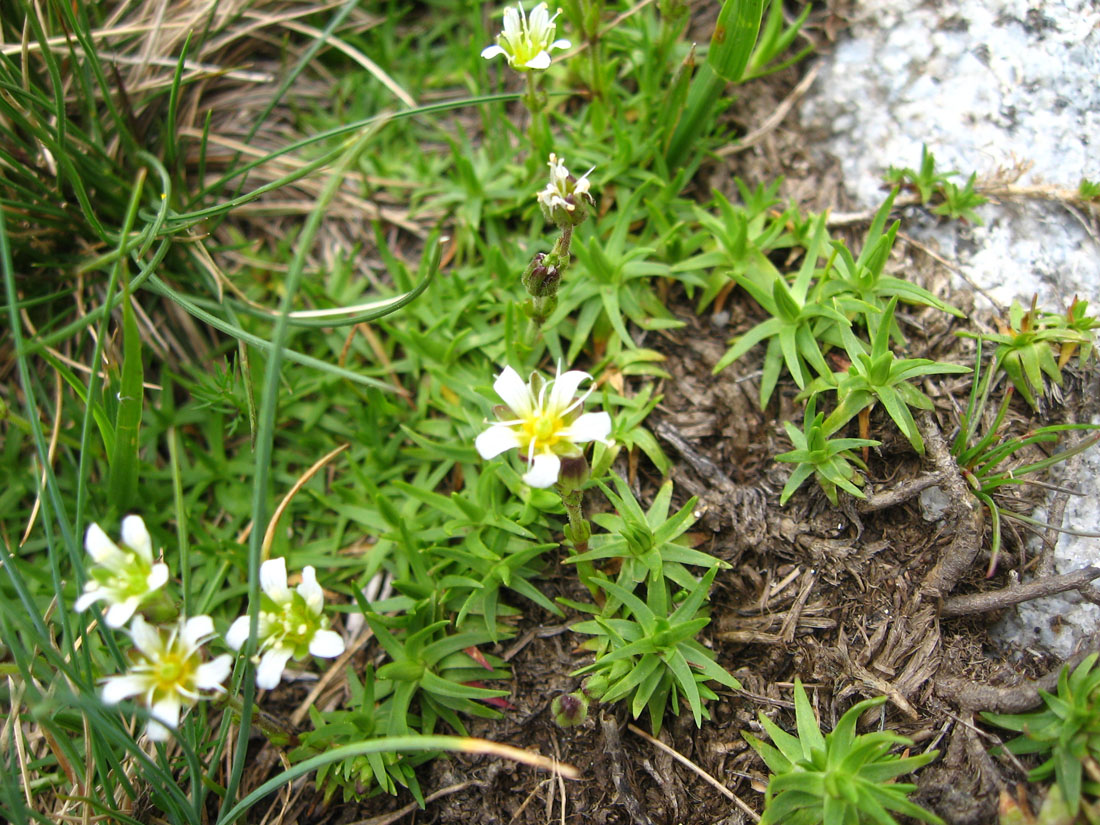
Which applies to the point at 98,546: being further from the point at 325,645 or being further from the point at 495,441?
the point at 495,441

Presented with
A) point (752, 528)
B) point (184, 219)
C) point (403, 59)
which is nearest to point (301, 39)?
point (403, 59)

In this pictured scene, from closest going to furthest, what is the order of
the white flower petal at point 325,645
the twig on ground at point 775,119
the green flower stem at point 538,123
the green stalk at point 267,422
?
the green stalk at point 267,422, the white flower petal at point 325,645, the green flower stem at point 538,123, the twig on ground at point 775,119

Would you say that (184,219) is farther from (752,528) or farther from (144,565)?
(752,528)

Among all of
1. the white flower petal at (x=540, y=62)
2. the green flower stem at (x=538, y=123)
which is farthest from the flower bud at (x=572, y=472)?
the green flower stem at (x=538, y=123)

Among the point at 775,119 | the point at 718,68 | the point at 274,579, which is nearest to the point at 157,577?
the point at 274,579

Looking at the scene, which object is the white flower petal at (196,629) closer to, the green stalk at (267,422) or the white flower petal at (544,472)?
the green stalk at (267,422)

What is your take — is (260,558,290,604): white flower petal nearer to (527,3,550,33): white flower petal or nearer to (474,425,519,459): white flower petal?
(474,425,519,459): white flower petal
